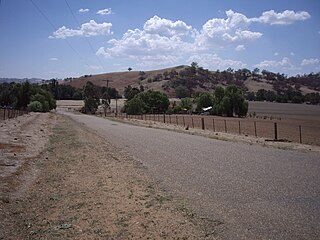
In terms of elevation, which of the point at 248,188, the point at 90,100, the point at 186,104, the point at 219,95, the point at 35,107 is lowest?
the point at 248,188

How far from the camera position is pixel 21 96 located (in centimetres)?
11694

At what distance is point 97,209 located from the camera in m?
9.15

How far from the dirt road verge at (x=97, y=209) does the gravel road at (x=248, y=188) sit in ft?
1.90

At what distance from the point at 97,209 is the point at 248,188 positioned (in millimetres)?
4769

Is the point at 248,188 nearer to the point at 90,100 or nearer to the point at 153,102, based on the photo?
the point at 153,102

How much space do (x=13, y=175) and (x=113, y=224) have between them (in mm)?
7133

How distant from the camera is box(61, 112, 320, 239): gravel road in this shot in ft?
24.8

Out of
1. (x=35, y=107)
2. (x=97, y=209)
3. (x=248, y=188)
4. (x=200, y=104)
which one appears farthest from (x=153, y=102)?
(x=97, y=209)

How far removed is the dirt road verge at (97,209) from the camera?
7.42 metres

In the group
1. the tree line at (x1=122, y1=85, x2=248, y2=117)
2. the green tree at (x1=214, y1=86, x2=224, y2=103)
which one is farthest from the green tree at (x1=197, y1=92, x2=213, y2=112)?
the green tree at (x1=214, y1=86, x2=224, y2=103)

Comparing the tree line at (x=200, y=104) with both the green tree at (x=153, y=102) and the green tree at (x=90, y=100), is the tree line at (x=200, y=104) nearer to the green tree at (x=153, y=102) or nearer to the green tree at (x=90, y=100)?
the green tree at (x=153, y=102)

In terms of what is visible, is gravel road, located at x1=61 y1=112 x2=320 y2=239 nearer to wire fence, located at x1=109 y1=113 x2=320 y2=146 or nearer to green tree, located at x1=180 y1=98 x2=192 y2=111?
wire fence, located at x1=109 y1=113 x2=320 y2=146

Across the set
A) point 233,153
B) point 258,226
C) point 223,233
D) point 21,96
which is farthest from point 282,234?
point 21,96

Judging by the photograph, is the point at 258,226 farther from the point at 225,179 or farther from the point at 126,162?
the point at 126,162
